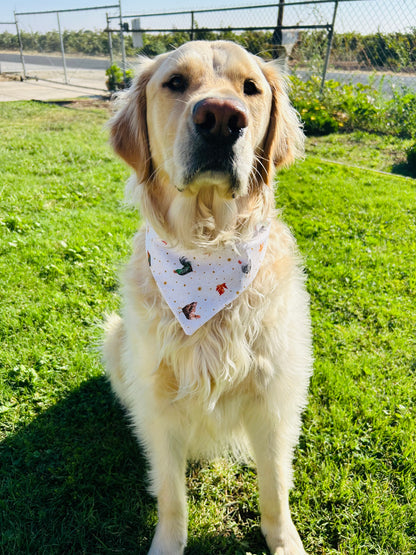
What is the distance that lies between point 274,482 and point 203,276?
1034 mm

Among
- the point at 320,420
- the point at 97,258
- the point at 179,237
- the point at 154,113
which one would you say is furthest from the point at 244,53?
the point at 97,258

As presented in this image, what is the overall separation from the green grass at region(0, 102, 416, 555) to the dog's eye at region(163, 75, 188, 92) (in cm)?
193

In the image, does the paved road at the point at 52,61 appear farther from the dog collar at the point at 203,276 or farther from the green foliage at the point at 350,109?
the dog collar at the point at 203,276

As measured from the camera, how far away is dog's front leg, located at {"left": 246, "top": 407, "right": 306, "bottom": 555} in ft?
6.65

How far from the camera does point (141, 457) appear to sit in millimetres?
2482

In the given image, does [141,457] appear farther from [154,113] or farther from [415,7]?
[415,7]

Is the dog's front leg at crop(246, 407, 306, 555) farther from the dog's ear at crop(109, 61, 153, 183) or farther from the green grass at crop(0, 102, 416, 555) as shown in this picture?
the dog's ear at crop(109, 61, 153, 183)

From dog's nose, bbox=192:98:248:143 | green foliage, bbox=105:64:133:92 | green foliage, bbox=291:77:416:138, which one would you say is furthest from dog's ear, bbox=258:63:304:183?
green foliage, bbox=105:64:133:92

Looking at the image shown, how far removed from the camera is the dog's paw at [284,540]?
2.02 m

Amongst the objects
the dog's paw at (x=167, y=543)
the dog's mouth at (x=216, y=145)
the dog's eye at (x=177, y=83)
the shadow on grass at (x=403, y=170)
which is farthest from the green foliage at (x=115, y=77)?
the dog's paw at (x=167, y=543)

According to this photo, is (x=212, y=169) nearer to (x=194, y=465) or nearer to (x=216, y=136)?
(x=216, y=136)

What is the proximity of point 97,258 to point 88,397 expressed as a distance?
1723 mm

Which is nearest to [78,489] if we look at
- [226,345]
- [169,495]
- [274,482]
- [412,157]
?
[169,495]

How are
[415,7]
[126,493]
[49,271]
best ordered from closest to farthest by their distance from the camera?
[126,493], [49,271], [415,7]
